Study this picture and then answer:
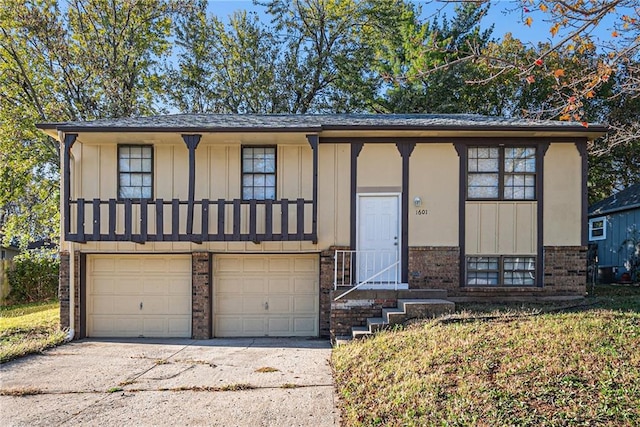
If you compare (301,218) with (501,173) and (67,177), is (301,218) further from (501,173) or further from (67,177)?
(67,177)

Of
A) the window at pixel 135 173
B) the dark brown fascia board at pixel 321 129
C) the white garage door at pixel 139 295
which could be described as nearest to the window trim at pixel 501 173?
the dark brown fascia board at pixel 321 129

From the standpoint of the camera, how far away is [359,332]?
25.9 feet

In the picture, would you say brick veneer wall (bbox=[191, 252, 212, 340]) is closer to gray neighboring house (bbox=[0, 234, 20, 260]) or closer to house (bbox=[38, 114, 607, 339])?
house (bbox=[38, 114, 607, 339])

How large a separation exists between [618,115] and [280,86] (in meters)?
14.6

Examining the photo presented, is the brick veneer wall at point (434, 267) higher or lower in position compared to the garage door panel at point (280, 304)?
higher

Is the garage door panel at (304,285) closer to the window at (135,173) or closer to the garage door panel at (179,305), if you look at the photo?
the garage door panel at (179,305)

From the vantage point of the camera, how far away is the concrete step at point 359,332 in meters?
7.77

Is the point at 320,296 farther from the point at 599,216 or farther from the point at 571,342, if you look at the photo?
the point at 599,216

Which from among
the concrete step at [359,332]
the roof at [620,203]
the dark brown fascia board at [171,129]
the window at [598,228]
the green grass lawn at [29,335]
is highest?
the dark brown fascia board at [171,129]

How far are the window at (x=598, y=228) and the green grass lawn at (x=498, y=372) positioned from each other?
11.4 metres

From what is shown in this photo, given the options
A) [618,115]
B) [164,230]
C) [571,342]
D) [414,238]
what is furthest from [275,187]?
[618,115]

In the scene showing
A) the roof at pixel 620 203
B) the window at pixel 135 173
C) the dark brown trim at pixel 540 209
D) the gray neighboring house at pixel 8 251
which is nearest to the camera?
the dark brown trim at pixel 540 209

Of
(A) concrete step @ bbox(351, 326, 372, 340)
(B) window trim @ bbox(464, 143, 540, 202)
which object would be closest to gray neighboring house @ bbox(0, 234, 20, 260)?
(A) concrete step @ bbox(351, 326, 372, 340)

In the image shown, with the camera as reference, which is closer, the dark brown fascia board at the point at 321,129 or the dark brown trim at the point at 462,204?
the dark brown fascia board at the point at 321,129
